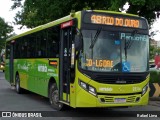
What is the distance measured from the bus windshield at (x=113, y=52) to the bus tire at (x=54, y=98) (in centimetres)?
230

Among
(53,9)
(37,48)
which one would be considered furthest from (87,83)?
(53,9)

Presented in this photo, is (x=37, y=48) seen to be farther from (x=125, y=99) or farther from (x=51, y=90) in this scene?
(x=125, y=99)

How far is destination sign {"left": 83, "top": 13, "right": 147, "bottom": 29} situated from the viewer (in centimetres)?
1041

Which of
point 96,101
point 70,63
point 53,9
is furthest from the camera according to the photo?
point 53,9

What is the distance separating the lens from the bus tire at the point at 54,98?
11852mm

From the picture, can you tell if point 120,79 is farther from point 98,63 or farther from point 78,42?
point 78,42

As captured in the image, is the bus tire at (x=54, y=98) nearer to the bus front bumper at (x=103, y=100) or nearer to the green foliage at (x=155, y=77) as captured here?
the bus front bumper at (x=103, y=100)

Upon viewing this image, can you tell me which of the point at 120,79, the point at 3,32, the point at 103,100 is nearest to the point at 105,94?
the point at 103,100

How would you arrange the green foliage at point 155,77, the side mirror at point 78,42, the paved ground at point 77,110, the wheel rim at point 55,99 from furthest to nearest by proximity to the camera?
1. the green foliage at point 155,77
2. the wheel rim at point 55,99
3. the paved ground at point 77,110
4. the side mirror at point 78,42

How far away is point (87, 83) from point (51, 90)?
2.87 meters

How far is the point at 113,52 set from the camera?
10305 mm

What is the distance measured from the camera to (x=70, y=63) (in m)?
10.7

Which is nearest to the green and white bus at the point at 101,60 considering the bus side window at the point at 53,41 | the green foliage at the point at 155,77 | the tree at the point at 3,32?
the bus side window at the point at 53,41

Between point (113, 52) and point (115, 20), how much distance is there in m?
1.02
